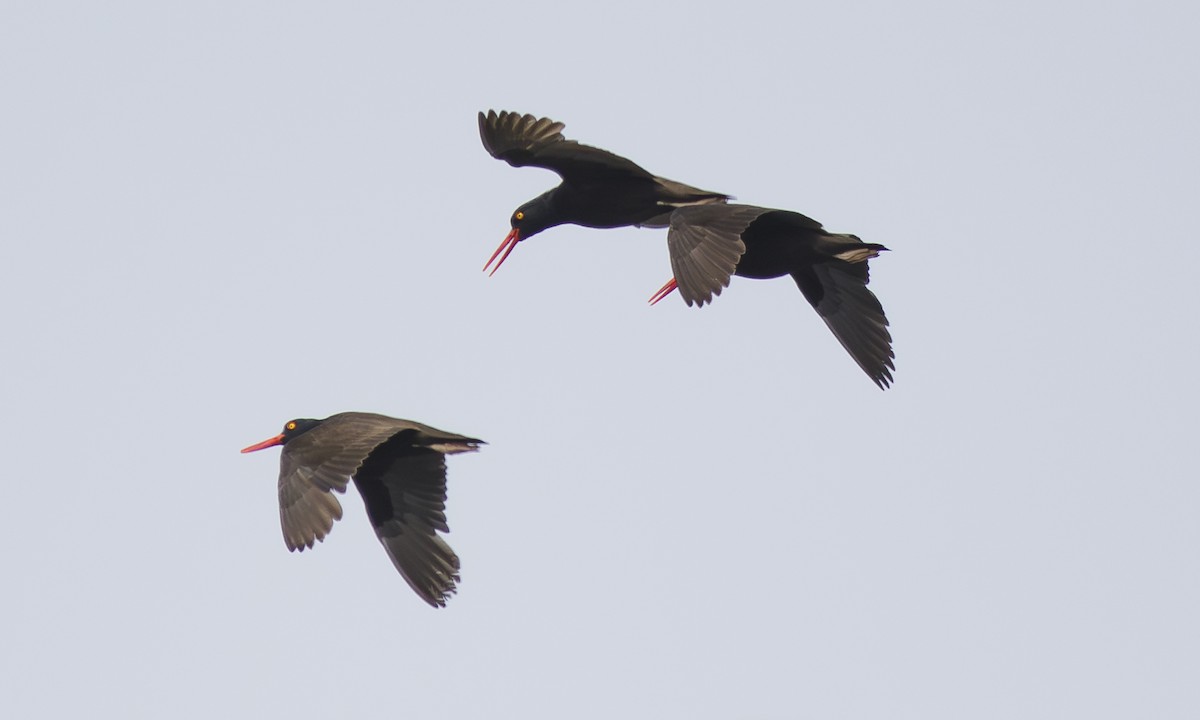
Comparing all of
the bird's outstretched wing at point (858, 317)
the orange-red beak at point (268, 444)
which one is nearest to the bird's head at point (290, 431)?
the orange-red beak at point (268, 444)

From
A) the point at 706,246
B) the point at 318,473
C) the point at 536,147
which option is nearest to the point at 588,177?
the point at 536,147

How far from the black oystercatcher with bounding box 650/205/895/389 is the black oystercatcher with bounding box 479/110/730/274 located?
2.17ft

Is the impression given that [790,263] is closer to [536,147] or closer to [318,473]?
[536,147]

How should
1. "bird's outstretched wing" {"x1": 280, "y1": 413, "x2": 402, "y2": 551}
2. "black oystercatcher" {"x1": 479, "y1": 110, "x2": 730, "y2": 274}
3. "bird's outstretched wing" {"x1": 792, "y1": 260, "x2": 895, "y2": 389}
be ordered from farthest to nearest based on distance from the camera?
"bird's outstretched wing" {"x1": 792, "y1": 260, "x2": 895, "y2": 389}
"black oystercatcher" {"x1": 479, "y1": 110, "x2": 730, "y2": 274}
"bird's outstretched wing" {"x1": 280, "y1": 413, "x2": 402, "y2": 551}

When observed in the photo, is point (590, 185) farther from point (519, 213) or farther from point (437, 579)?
point (437, 579)

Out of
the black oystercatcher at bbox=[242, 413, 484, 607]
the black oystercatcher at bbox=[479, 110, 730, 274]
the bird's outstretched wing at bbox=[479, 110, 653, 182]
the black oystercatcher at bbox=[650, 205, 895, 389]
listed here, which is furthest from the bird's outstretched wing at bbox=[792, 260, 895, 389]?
the black oystercatcher at bbox=[242, 413, 484, 607]

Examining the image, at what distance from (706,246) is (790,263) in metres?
1.88

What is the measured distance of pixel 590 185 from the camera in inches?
810

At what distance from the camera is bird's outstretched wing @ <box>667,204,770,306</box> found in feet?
59.3

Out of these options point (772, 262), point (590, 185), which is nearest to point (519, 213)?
point (590, 185)

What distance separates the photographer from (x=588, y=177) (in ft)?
67.3

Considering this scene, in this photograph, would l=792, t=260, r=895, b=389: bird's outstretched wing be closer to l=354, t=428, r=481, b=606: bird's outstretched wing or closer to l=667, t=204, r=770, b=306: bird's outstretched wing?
l=667, t=204, r=770, b=306: bird's outstretched wing

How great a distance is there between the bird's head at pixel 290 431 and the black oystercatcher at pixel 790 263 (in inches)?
121

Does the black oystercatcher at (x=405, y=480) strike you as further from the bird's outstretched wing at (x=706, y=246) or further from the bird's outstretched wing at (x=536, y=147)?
the bird's outstretched wing at (x=536, y=147)
